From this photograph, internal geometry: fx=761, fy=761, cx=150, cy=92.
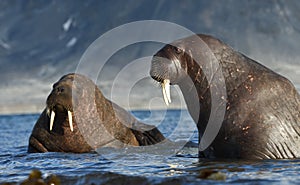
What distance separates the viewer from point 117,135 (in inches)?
576

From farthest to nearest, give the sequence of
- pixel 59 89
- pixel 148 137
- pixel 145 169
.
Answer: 1. pixel 148 137
2. pixel 59 89
3. pixel 145 169

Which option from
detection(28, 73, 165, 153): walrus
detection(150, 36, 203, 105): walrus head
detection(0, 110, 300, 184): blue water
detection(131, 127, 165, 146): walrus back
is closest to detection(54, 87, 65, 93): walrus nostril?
detection(28, 73, 165, 153): walrus

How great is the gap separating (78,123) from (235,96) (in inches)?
164

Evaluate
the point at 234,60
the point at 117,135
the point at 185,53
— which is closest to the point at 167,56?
the point at 185,53

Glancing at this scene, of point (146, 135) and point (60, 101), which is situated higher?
point (60, 101)

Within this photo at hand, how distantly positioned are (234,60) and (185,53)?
738mm

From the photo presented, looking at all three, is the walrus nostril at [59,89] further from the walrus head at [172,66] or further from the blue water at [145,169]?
the walrus head at [172,66]

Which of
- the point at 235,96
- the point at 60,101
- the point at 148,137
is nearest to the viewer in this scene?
the point at 235,96

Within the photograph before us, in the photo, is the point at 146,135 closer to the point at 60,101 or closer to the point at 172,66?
the point at 60,101

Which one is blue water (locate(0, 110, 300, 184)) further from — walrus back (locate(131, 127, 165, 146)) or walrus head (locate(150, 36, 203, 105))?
walrus back (locate(131, 127, 165, 146))

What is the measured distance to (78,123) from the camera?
14.2m

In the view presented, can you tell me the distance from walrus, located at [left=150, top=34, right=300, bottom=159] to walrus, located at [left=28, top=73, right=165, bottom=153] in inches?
122

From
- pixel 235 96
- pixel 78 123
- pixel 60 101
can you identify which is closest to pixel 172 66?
pixel 235 96

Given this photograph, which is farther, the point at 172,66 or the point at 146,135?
the point at 146,135
